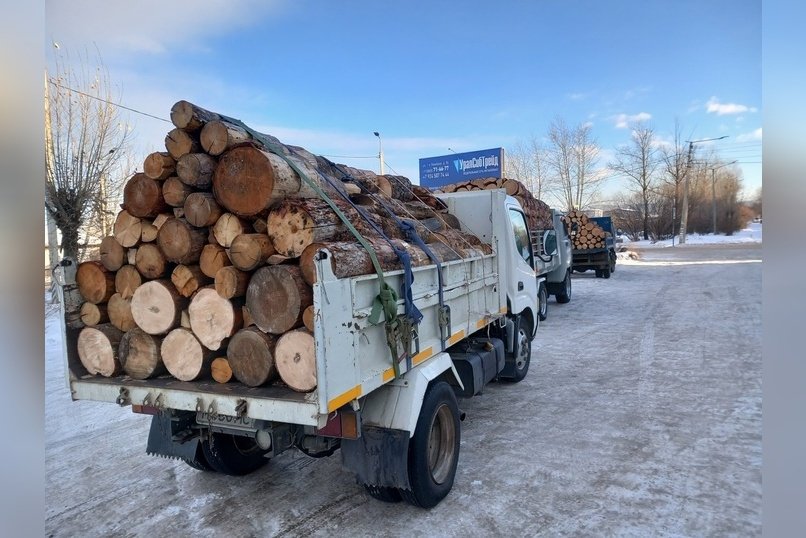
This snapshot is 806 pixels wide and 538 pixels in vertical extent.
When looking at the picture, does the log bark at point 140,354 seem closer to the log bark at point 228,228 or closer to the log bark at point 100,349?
the log bark at point 100,349

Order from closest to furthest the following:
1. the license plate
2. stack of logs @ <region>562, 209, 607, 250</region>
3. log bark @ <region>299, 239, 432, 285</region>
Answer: log bark @ <region>299, 239, 432, 285</region> → the license plate → stack of logs @ <region>562, 209, 607, 250</region>

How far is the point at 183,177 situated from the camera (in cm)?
320

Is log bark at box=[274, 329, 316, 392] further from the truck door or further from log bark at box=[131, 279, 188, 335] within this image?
the truck door

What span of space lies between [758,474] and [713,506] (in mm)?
761

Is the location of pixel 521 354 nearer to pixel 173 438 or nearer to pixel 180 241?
pixel 173 438

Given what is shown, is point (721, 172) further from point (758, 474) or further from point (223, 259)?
point (223, 259)

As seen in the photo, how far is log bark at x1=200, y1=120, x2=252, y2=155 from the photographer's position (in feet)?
10.4

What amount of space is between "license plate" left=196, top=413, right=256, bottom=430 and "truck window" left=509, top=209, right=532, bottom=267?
4065mm

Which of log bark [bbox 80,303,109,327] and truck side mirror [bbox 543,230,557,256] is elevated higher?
truck side mirror [bbox 543,230,557,256]

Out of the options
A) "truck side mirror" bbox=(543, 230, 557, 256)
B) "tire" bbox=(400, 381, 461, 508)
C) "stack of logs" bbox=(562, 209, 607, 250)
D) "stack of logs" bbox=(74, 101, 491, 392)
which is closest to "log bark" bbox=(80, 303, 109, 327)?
"stack of logs" bbox=(74, 101, 491, 392)

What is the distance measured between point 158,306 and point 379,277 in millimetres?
1462

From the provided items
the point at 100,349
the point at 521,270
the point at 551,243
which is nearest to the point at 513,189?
the point at 551,243

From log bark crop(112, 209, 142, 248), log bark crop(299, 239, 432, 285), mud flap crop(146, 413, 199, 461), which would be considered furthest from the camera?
mud flap crop(146, 413, 199, 461)
